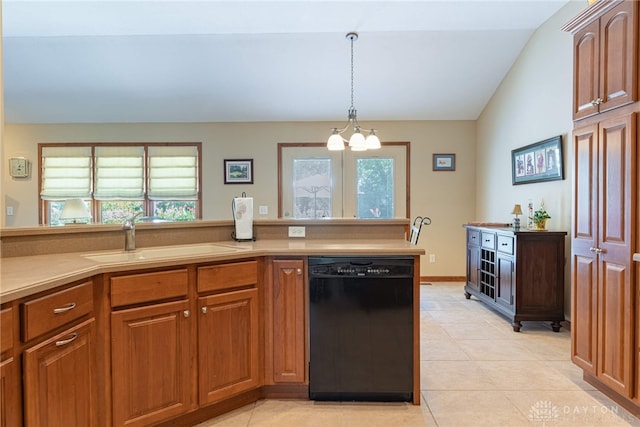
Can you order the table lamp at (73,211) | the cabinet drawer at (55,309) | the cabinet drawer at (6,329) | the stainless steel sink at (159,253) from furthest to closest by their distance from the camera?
the table lamp at (73,211), the stainless steel sink at (159,253), the cabinet drawer at (55,309), the cabinet drawer at (6,329)

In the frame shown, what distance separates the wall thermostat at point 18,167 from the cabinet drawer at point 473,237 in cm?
635

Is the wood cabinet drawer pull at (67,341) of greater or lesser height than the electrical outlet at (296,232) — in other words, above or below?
below

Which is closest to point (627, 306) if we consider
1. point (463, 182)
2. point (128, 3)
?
point (463, 182)

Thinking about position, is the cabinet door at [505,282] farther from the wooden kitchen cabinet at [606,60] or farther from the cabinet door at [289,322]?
the cabinet door at [289,322]

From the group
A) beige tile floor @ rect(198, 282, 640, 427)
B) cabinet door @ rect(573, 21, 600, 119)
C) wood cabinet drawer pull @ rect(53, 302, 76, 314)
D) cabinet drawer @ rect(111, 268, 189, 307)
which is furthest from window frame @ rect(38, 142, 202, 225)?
cabinet door @ rect(573, 21, 600, 119)

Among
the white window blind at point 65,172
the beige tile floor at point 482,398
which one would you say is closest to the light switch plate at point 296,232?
the beige tile floor at point 482,398

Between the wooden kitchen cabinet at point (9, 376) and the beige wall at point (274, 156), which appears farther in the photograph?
the beige wall at point (274, 156)

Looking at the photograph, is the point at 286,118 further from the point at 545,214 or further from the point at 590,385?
the point at 590,385

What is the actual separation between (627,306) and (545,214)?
172 centimetres

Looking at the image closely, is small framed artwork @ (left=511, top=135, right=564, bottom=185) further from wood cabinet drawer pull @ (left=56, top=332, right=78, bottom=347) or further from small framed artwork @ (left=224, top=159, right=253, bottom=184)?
wood cabinet drawer pull @ (left=56, top=332, right=78, bottom=347)

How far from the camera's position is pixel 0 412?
1115 millimetres

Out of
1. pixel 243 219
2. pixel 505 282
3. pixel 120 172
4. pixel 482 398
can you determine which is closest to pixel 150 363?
pixel 243 219

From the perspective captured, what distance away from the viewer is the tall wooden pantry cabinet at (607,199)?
6.20ft

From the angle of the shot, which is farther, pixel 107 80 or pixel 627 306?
pixel 107 80
